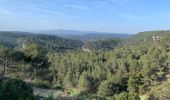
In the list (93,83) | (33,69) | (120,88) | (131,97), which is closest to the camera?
(131,97)

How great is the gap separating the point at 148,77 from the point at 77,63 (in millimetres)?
19006

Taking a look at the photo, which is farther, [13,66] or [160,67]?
[160,67]

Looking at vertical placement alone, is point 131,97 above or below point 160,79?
above

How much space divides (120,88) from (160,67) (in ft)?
63.0

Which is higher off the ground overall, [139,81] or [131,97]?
[131,97]

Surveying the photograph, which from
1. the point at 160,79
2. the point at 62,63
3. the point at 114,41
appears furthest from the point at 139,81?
the point at 114,41

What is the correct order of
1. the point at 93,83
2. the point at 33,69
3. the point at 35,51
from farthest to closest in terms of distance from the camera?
the point at 93,83 → the point at 33,69 → the point at 35,51

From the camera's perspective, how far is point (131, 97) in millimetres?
11203

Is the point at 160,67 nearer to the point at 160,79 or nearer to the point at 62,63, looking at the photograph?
the point at 160,79

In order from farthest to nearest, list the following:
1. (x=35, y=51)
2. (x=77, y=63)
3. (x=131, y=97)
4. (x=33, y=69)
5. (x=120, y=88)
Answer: (x=77, y=63) < (x=120, y=88) < (x=33, y=69) < (x=35, y=51) < (x=131, y=97)

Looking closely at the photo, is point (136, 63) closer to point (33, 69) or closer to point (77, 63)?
point (77, 63)

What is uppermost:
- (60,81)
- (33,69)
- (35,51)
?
(35,51)

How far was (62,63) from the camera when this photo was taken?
219 feet

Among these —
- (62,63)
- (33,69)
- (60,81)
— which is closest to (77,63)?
(62,63)
